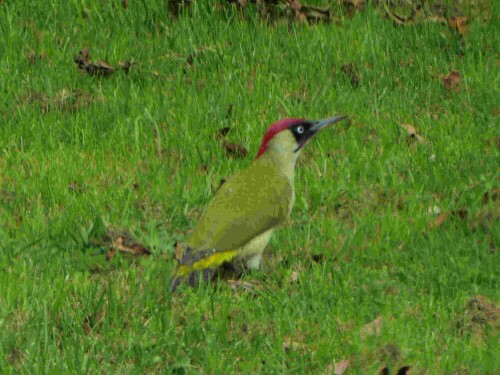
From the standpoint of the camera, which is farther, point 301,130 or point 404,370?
point 301,130

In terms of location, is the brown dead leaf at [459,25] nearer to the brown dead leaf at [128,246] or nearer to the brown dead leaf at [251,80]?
the brown dead leaf at [251,80]

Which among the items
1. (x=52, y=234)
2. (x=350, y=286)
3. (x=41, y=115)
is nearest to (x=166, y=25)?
(x=41, y=115)

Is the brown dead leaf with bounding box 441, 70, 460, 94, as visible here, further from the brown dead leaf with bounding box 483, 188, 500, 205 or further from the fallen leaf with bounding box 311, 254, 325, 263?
the fallen leaf with bounding box 311, 254, 325, 263

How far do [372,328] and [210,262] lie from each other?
858 mm

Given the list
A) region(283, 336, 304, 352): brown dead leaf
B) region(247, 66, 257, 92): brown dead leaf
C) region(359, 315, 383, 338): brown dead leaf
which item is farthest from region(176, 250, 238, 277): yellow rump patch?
region(247, 66, 257, 92): brown dead leaf

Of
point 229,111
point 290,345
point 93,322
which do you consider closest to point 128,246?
point 93,322

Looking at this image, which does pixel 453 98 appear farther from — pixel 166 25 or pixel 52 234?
pixel 52 234

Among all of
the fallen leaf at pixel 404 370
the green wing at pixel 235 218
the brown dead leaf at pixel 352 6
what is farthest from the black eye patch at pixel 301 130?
the brown dead leaf at pixel 352 6

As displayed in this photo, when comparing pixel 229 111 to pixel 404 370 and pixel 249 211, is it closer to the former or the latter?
pixel 249 211

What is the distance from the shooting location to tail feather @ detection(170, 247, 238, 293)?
17.9ft

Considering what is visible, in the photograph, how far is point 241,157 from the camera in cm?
711

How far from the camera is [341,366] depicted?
190 inches

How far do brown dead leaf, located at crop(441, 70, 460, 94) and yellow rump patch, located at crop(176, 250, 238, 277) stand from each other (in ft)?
9.13

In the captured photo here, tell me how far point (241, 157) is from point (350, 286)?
173 centimetres
